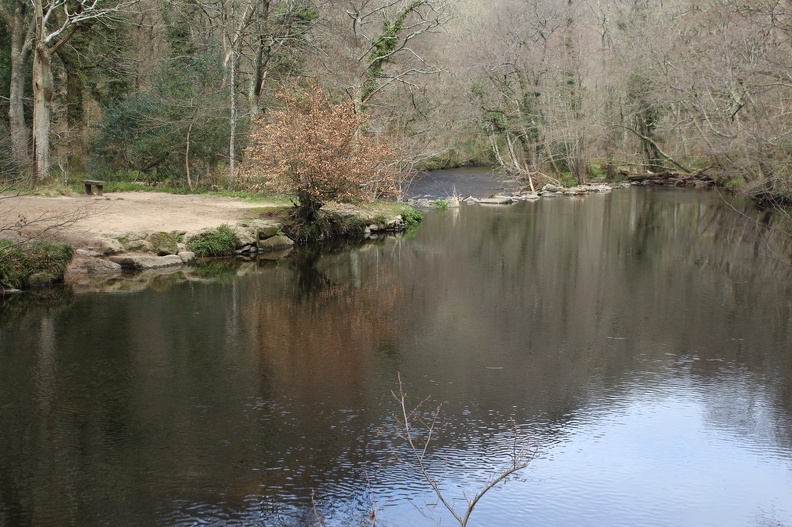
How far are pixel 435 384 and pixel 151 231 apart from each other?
9929 mm

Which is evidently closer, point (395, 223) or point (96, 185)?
point (96, 185)

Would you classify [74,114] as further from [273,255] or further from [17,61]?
[273,255]

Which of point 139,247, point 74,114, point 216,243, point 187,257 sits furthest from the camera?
point 74,114

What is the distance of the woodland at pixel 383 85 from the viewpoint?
2242cm

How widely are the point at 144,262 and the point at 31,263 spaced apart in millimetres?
2290

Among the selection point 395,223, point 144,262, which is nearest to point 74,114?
point 395,223

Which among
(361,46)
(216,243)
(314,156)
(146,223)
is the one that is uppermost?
(361,46)

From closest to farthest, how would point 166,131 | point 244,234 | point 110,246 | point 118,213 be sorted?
point 110,246 < point 244,234 < point 118,213 < point 166,131

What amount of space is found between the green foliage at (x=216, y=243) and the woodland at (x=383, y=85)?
2149mm

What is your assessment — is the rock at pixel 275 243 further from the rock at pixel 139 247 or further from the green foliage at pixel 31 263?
the green foliage at pixel 31 263

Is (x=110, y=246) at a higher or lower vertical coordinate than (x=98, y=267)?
higher

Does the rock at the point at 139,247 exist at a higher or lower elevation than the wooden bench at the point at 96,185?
lower

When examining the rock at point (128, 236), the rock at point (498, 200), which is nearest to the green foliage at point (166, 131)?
the rock at point (128, 236)

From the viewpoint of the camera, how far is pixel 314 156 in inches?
708
